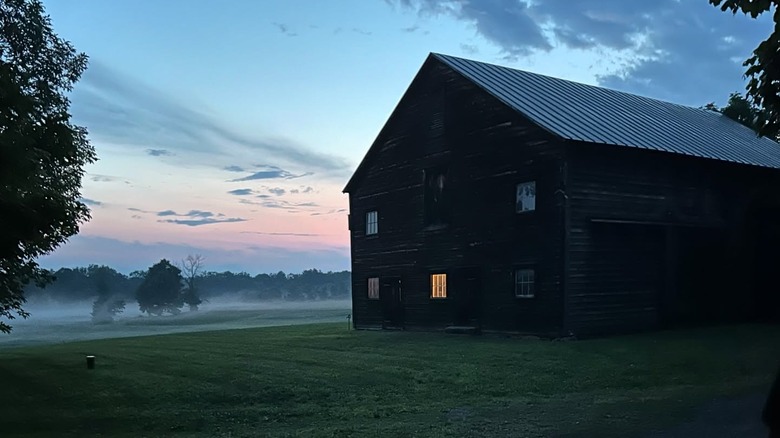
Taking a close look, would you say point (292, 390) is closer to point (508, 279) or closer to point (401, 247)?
point (508, 279)

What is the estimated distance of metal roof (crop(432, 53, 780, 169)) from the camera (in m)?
27.5

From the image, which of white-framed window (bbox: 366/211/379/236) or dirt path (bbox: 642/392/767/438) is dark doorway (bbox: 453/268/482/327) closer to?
white-framed window (bbox: 366/211/379/236)

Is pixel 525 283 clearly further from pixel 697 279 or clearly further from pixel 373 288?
pixel 373 288

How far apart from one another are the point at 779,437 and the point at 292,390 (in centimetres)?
1524

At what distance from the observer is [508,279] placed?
2781cm

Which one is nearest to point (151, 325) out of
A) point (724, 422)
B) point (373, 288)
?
point (373, 288)

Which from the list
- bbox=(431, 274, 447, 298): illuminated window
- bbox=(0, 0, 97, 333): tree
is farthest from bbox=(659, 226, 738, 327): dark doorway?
bbox=(0, 0, 97, 333): tree

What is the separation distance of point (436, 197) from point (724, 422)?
21.1 metres

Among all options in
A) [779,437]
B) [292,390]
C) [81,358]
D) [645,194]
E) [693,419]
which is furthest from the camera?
[645,194]

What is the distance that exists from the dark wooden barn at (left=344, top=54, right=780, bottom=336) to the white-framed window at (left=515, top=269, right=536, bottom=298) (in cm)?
8

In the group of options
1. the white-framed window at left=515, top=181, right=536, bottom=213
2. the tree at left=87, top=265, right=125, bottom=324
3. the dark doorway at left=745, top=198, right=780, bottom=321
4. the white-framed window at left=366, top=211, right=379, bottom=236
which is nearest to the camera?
the white-framed window at left=515, top=181, right=536, bottom=213

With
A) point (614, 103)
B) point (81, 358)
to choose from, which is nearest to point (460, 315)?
point (614, 103)

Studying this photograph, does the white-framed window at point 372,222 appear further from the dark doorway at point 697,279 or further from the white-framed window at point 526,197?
the dark doorway at point 697,279

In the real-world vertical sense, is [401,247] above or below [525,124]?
below
